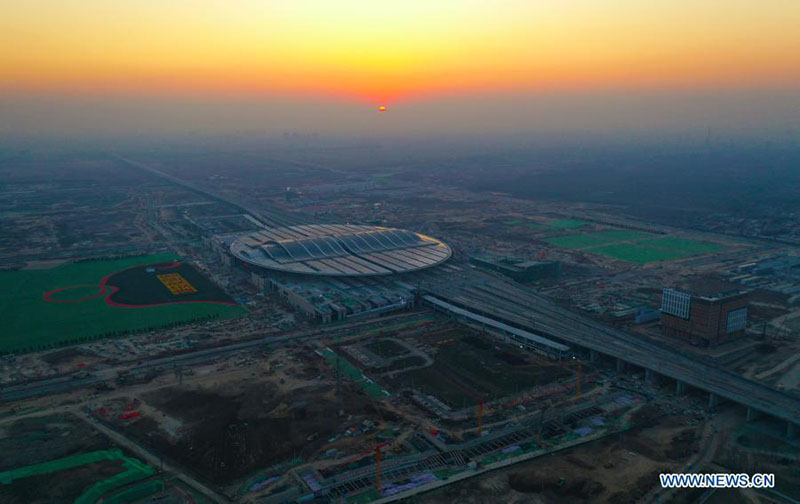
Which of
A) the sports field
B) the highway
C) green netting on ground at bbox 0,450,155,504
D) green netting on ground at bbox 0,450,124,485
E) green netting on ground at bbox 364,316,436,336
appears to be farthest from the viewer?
the sports field

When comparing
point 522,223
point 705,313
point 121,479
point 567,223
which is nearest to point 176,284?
point 121,479

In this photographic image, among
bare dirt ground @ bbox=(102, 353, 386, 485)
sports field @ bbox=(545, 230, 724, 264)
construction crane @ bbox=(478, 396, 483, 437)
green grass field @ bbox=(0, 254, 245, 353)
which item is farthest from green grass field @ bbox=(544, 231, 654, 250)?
bare dirt ground @ bbox=(102, 353, 386, 485)

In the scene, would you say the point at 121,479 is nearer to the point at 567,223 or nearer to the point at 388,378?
the point at 388,378

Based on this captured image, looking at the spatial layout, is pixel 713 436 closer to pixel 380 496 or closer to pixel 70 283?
pixel 380 496

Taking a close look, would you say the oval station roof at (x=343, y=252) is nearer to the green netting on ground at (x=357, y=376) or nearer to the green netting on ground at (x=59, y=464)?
the green netting on ground at (x=357, y=376)

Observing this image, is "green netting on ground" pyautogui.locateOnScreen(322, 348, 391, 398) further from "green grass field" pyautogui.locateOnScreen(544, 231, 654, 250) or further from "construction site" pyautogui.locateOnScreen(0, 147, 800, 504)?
"green grass field" pyautogui.locateOnScreen(544, 231, 654, 250)

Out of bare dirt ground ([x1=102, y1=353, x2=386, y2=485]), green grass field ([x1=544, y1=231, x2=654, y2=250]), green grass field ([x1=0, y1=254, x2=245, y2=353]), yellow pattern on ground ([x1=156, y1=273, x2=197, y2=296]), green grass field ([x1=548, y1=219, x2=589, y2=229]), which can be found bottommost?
green grass field ([x1=548, y1=219, x2=589, y2=229])
